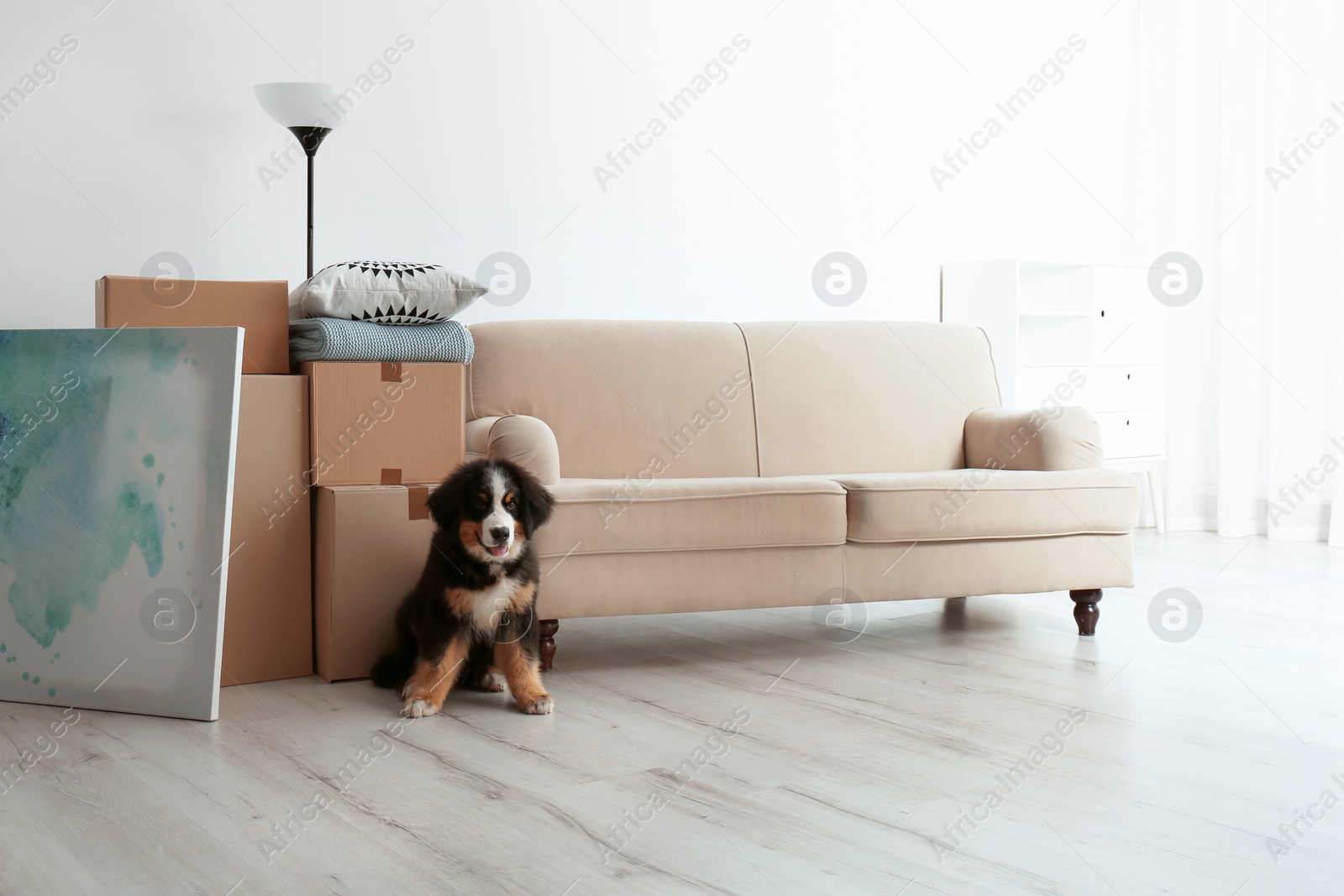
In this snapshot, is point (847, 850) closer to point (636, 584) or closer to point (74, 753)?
point (636, 584)

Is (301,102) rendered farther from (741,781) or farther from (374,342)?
(741,781)

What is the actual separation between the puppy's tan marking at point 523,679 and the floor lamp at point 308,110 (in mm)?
1297

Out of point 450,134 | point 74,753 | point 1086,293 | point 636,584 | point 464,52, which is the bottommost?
point 74,753

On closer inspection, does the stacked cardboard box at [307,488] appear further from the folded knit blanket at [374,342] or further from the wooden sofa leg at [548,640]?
the wooden sofa leg at [548,640]

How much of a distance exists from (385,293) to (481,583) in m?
0.75

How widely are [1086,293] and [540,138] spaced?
2.41 m

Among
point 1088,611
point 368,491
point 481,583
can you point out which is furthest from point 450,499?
point 1088,611

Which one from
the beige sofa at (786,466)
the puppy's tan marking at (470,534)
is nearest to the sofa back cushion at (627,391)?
the beige sofa at (786,466)

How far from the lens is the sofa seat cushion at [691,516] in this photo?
2439 millimetres

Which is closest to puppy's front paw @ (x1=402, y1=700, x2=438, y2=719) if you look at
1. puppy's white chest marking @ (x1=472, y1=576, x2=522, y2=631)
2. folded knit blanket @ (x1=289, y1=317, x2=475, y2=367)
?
puppy's white chest marking @ (x1=472, y1=576, x2=522, y2=631)

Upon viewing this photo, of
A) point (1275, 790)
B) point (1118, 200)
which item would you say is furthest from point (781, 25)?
point (1275, 790)

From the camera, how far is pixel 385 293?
8.11 feet

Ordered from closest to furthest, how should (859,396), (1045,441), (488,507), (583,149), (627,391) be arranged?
(488,507)
(1045,441)
(627,391)
(859,396)
(583,149)

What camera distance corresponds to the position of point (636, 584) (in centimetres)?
250
